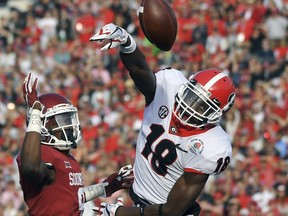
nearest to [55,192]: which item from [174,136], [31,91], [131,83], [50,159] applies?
[50,159]

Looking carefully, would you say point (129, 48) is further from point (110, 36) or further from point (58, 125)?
point (58, 125)

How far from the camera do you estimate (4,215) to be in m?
11.7

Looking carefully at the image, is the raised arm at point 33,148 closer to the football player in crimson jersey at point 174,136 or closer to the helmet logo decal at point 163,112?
the football player in crimson jersey at point 174,136

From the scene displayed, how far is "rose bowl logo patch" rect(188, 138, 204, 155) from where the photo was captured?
586 cm

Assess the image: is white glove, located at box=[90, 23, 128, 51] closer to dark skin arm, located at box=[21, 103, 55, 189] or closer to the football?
the football

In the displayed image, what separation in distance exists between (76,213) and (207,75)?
129cm

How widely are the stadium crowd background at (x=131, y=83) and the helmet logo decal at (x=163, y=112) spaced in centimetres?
467

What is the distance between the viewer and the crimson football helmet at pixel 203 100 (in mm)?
5875

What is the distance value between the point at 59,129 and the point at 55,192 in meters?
0.43

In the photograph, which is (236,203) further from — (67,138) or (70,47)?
(70,47)

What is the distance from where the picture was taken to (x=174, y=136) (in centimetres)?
611

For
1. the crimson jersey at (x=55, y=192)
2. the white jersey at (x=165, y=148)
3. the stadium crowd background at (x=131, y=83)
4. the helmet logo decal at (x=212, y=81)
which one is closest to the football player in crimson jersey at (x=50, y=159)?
the crimson jersey at (x=55, y=192)

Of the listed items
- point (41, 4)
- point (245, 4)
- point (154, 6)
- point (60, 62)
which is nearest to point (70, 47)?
point (60, 62)

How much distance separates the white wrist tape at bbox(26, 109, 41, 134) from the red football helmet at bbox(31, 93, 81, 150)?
0.74 feet
